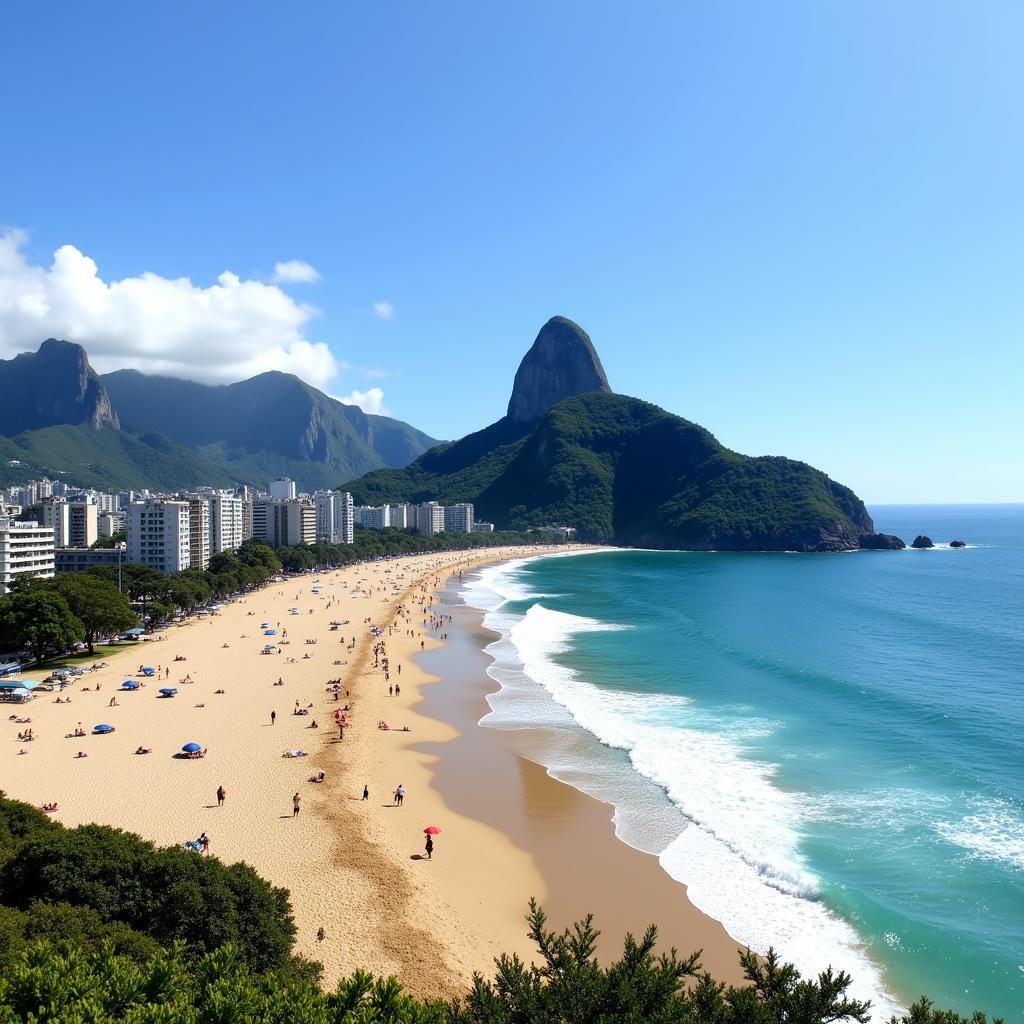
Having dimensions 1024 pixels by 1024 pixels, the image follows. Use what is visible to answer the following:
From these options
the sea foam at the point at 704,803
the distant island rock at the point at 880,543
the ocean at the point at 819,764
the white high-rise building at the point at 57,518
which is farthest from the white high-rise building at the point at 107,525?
the distant island rock at the point at 880,543

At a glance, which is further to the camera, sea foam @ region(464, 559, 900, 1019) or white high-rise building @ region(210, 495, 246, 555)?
white high-rise building @ region(210, 495, 246, 555)

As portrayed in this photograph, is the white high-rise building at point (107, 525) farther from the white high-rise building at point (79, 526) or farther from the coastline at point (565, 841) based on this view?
the coastline at point (565, 841)

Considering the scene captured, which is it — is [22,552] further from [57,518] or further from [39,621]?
[57,518]

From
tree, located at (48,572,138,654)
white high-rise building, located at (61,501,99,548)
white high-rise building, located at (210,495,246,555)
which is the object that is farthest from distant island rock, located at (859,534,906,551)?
tree, located at (48,572,138,654)

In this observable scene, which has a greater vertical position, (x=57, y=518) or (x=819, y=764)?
A: (x=57, y=518)

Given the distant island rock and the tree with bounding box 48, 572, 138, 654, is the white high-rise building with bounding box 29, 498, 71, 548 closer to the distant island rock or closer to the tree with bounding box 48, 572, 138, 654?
the tree with bounding box 48, 572, 138, 654

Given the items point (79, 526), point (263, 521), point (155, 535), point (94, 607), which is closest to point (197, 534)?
point (155, 535)

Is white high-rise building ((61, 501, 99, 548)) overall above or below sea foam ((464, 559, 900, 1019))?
above

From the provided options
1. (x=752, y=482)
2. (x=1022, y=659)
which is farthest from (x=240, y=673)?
(x=752, y=482)
